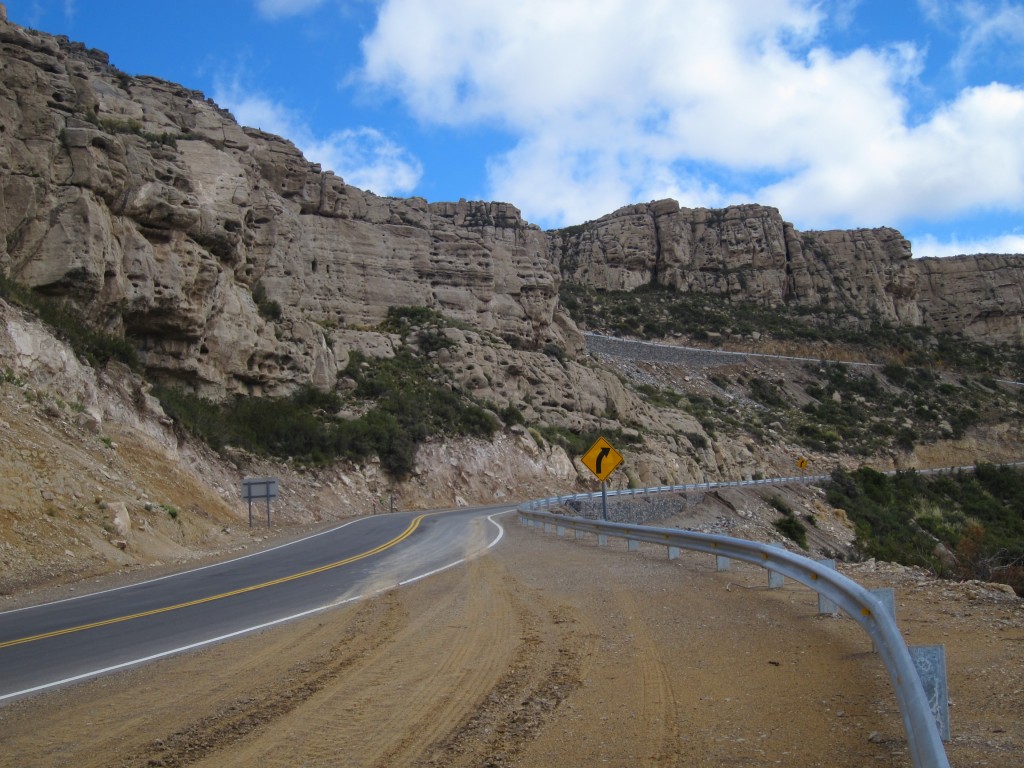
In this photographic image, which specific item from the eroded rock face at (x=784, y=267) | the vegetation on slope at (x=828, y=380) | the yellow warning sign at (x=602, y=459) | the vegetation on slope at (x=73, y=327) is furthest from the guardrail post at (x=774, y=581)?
the eroded rock face at (x=784, y=267)

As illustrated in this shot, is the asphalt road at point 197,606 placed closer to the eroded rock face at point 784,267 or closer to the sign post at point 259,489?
the sign post at point 259,489

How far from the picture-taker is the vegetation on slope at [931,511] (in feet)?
114

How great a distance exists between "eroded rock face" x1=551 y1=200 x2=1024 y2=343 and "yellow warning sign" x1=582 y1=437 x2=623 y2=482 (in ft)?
281

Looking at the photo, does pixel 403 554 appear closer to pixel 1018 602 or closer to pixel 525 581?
pixel 525 581

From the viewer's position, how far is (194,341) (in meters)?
32.2

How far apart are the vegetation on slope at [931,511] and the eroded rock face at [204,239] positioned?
74.9 feet

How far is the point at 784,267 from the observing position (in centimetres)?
10838

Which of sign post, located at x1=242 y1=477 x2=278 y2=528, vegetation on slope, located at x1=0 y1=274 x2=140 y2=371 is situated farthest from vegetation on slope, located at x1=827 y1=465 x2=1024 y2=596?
vegetation on slope, located at x1=0 y1=274 x2=140 y2=371

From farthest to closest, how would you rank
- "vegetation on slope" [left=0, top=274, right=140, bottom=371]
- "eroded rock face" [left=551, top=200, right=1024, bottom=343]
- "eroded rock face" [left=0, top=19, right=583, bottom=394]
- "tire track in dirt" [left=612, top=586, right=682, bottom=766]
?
"eroded rock face" [left=551, top=200, right=1024, bottom=343] < "eroded rock face" [left=0, top=19, right=583, bottom=394] < "vegetation on slope" [left=0, top=274, right=140, bottom=371] < "tire track in dirt" [left=612, top=586, right=682, bottom=766]

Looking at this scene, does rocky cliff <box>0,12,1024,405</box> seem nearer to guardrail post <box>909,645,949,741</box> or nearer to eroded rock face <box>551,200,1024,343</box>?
guardrail post <box>909,645,949,741</box>

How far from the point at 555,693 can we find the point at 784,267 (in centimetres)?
10999

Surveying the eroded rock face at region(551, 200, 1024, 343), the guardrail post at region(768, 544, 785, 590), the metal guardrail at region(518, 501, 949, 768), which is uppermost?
the eroded rock face at region(551, 200, 1024, 343)

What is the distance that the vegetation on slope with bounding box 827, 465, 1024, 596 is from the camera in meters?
34.8

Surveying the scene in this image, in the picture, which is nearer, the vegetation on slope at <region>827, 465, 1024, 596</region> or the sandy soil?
the sandy soil
